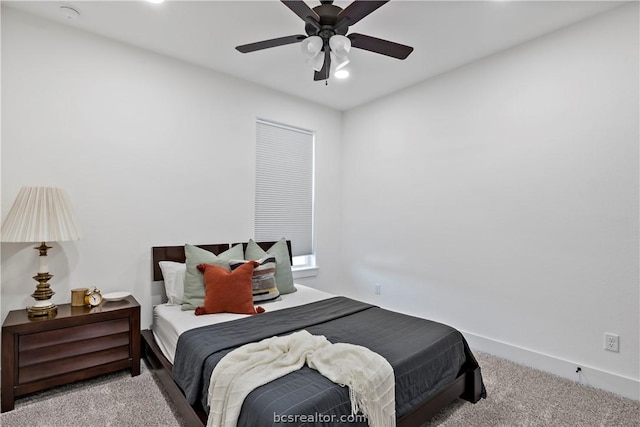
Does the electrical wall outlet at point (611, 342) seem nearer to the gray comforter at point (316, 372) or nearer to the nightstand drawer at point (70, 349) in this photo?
the gray comforter at point (316, 372)

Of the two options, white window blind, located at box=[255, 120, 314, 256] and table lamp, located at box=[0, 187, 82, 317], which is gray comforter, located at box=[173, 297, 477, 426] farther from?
white window blind, located at box=[255, 120, 314, 256]

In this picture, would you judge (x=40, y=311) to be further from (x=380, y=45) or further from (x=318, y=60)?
(x=380, y=45)

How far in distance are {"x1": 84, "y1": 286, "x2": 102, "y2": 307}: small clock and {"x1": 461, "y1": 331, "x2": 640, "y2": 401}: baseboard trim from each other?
3.39 m

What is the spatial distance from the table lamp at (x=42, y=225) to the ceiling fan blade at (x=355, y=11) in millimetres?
2293

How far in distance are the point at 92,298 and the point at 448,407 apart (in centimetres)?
275

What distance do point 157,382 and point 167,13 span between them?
2.84m

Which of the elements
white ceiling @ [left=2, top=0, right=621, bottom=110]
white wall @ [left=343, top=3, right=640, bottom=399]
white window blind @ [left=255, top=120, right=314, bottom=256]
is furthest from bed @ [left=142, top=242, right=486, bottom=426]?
white ceiling @ [left=2, top=0, right=621, bottom=110]

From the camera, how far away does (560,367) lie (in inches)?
105

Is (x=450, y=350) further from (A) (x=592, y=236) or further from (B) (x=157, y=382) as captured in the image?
(B) (x=157, y=382)

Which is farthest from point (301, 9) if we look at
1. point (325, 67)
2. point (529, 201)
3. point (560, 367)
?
point (560, 367)

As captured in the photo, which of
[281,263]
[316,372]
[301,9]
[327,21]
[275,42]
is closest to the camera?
[316,372]

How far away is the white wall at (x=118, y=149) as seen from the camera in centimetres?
249

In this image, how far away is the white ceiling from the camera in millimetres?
2420

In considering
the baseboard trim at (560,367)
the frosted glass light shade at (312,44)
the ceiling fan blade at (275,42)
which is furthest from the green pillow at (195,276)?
the baseboard trim at (560,367)
